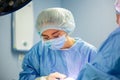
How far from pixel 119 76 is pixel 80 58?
84 cm

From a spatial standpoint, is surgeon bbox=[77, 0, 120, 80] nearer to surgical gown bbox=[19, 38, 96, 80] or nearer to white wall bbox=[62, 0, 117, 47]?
surgical gown bbox=[19, 38, 96, 80]

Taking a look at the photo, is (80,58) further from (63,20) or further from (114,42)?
(114,42)

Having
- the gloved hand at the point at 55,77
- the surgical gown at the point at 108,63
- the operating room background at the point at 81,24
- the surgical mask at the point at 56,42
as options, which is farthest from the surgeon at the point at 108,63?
the operating room background at the point at 81,24

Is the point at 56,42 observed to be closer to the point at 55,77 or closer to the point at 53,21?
the point at 53,21

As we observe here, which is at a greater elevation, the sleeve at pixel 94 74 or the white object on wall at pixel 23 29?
the white object on wall at pixel 23 29

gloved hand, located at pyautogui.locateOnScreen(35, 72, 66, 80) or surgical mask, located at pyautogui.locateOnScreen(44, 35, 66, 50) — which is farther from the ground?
surgical mask, located at pyautogui.locateOnScreen(44, 35, 66, 50)

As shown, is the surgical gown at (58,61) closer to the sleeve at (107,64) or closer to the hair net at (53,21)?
the hair net at (53,21)

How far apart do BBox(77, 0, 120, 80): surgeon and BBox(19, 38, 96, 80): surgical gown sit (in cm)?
75

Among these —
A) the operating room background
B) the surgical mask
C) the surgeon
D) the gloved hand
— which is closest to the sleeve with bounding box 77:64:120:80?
the surgeon

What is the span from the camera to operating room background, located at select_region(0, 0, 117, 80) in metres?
2.52

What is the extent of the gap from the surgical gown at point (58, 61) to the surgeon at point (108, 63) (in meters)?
0.75

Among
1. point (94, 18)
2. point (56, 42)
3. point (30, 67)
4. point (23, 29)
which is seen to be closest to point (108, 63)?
point (56, 42)

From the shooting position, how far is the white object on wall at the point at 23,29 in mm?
2572

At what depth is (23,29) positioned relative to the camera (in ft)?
8.61
